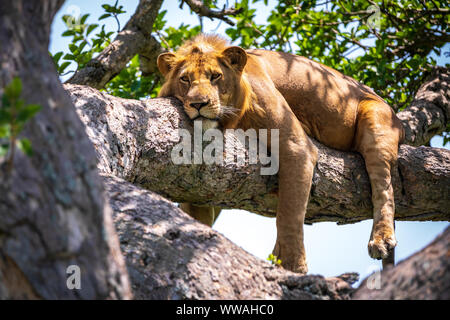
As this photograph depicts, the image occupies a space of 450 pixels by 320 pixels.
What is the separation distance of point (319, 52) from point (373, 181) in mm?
2700

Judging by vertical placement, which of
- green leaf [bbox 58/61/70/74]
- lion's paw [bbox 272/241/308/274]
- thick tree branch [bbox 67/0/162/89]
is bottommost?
lion's paw [bbox 272/241/308/274]

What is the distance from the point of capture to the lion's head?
4.22 m

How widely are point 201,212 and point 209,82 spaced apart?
1.55 meters

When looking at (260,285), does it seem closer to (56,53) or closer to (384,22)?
(56,53)

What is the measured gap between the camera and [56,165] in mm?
1592

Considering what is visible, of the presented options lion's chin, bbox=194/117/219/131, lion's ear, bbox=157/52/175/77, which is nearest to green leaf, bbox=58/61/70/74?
lion's ear, bbox=157/52/175/77

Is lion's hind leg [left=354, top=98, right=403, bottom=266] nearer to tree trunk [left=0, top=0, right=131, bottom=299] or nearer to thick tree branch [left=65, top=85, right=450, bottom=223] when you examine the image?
thick tree branch [left=65, top=85, right=450, bottom=223]

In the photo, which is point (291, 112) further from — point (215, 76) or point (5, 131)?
point (5, 131)

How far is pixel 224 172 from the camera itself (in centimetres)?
412

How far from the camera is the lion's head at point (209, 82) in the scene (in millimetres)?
4223

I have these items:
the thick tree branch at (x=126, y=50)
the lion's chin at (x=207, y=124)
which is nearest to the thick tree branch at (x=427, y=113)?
the lion's chin at (x=207, y=124)

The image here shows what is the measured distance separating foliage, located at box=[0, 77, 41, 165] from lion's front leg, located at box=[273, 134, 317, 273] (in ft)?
10.1

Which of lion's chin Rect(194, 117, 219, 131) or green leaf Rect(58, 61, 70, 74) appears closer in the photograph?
lion's chin Rect(194, 117, 219, 131)
